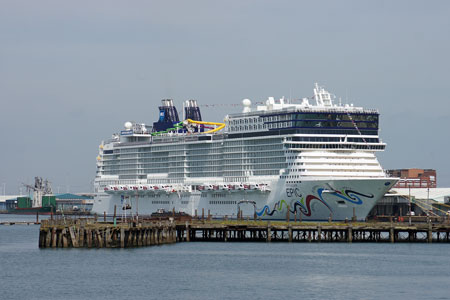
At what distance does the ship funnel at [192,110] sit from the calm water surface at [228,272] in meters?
69.4

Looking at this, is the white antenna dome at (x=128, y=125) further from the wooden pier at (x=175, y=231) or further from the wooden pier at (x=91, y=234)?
the wooden pier at (x=91, y=234)

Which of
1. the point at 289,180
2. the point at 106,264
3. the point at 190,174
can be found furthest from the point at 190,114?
the point at 106,264

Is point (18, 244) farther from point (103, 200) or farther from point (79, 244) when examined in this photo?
point (103, 200)

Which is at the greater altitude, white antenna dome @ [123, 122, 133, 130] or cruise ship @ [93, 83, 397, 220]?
white antenna dome @ [123, 122, 133, 130]

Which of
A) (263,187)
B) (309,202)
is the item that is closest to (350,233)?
(309,202)

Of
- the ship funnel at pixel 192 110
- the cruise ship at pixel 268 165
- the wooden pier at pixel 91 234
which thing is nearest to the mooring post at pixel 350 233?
the cruise ship at pixel 268 165

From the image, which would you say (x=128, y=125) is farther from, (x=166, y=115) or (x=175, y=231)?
(x=175, y=231)

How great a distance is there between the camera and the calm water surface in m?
60.6

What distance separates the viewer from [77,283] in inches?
2518

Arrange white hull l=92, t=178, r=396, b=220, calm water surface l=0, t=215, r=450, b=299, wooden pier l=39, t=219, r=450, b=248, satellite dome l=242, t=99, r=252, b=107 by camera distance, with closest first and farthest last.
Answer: calm water surface l=0, t=215, r=450, b=299
wooden pier l=39, t=219, r=450, b=248
white hull l=92, t=178, r=396, b=220
satellite dome l=242, t=99, r=252, b=107

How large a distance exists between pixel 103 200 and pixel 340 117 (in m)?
52.9

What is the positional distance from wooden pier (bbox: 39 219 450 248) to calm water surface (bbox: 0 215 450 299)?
1479mm

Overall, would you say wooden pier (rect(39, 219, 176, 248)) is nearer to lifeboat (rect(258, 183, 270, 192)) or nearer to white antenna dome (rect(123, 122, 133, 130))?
lifeboat (rect(258, 183, 270, 192))

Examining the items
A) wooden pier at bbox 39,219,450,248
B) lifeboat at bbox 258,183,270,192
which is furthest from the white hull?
wooden pier at bbox 39,219,450,248
